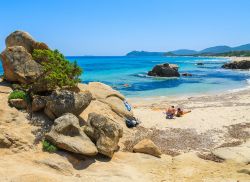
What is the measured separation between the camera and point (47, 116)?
1922 cm

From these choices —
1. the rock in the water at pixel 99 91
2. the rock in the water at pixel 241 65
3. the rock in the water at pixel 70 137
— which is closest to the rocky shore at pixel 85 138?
the rock in the water at pixel 70 137

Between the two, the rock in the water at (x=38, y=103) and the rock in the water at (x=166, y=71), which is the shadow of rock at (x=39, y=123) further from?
the rock in the water at (x=166, y=71)

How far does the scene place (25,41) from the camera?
75.7ft

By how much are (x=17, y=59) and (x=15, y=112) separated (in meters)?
4.57

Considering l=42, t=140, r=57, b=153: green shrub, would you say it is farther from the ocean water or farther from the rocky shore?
the ocean water

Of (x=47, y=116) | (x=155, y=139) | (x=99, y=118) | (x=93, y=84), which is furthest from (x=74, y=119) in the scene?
(x=93, y=84)

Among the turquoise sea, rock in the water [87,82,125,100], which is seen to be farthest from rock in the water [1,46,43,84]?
the turquoise sea

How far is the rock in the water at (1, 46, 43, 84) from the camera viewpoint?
21.5m

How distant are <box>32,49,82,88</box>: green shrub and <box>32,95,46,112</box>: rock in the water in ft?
4.41

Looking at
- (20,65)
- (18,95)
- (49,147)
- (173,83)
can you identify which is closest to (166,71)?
(173,83)

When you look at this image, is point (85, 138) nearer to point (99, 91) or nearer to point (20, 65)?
point (20, 65)

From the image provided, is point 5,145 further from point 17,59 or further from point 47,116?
point 17,59

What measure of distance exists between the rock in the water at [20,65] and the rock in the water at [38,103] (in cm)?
276

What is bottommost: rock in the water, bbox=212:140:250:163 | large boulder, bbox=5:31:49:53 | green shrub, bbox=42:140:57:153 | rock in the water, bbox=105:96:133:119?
rock in the water, bbox=212:140:250:163
